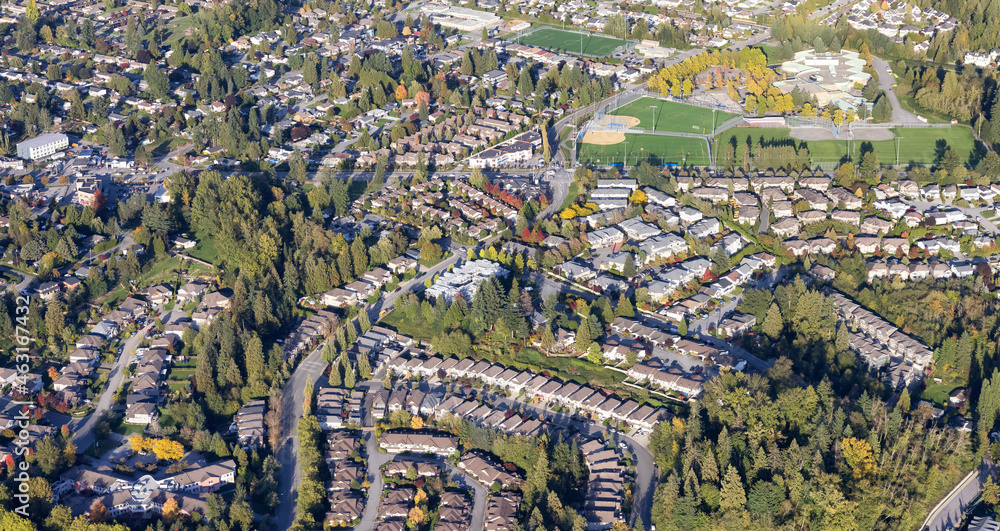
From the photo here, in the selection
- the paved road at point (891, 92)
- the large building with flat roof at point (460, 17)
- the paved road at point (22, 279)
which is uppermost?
the large building with flat roof at point (460, 17)

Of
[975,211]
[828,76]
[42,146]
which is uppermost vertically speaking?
[828,76]

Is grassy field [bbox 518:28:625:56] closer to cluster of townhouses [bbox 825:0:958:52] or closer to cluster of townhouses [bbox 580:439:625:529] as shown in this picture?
cluster of townhouses [bbox 825:0:958:52]

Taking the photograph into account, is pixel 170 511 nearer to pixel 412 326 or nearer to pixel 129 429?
pixel 129 429

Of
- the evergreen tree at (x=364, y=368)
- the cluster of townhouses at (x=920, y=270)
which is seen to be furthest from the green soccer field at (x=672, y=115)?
the evergreen tree at (x=364, y=368)

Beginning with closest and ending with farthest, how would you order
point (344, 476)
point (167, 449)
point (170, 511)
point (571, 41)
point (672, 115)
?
point (170, 511), point (344, 476), point (167, 449), point (672, 115), point (571, 41)

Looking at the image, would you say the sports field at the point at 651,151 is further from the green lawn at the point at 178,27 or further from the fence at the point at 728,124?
the green lawn at the point at 178,27

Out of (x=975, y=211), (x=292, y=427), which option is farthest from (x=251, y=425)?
(x=975, y=211)

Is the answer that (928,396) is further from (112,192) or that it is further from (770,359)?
(112,192)
